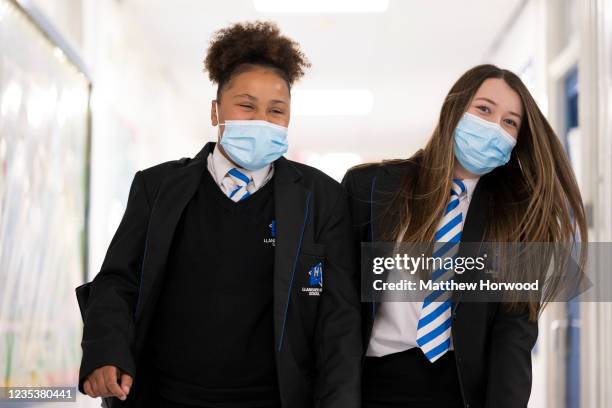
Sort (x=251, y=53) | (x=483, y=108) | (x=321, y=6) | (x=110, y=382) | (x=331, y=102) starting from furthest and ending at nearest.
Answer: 1. (x=331, y=102)
2. (x=321, y=6)
3. (x=483, y=108)
4. (x=251, y=53)
5. (x=110, y=382)

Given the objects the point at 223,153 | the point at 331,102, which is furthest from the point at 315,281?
the point at 331,102

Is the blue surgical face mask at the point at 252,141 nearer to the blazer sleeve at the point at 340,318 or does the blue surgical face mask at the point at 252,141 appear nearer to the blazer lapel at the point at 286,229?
the blazer lapel at the point at 286,229

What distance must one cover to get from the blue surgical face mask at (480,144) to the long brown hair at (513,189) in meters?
0.03

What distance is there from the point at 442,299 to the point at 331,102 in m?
5.38

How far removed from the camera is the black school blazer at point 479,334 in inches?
65.3

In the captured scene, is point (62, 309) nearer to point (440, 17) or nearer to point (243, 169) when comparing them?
point (243, 169)

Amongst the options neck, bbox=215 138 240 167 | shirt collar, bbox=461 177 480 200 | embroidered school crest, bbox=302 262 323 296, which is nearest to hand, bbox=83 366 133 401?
embroidered school crest, bbox=302 262 323 296

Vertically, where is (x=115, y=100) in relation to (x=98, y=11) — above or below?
below

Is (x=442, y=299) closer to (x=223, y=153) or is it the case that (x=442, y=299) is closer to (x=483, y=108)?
(x=483, y=108)

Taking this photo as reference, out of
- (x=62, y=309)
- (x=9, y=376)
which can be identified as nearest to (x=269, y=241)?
(x=9, y=376)

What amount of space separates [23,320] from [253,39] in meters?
1.66

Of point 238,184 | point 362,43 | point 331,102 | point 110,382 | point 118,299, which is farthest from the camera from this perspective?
point 331,102

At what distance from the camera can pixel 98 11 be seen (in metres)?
4.04

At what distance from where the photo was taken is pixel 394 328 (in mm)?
1704
